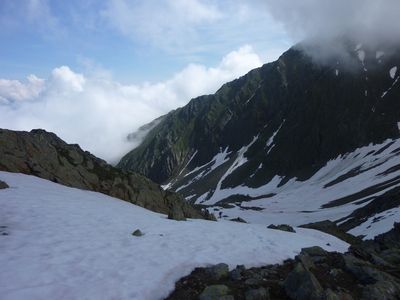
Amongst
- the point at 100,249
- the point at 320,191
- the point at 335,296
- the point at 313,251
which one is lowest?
A: the point at 335,296

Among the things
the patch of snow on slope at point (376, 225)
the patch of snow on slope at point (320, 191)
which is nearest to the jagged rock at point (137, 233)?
the patch of snow on slope at point (376, 225)

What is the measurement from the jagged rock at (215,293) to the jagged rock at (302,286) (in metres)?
2.01

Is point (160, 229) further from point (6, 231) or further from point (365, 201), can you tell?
point (365, 201)

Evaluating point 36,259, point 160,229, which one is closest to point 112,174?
point 160,229

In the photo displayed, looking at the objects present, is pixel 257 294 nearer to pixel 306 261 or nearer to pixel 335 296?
pixel 335 296

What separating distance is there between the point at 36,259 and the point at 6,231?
355cm

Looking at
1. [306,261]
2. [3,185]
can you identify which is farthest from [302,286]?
[3,185]

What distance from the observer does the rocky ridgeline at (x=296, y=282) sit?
1341cm

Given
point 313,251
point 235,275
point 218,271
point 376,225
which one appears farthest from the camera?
point 376,225

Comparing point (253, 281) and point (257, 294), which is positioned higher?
point (253, 281)

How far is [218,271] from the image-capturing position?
15500 mm

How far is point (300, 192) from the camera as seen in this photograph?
144 meters

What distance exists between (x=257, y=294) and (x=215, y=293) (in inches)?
50.2

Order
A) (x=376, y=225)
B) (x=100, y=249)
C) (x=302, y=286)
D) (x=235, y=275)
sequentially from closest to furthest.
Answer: (x=302, y=286)
(x=235, y=275)
(x=100, y=249)
(x=376, y=225)
